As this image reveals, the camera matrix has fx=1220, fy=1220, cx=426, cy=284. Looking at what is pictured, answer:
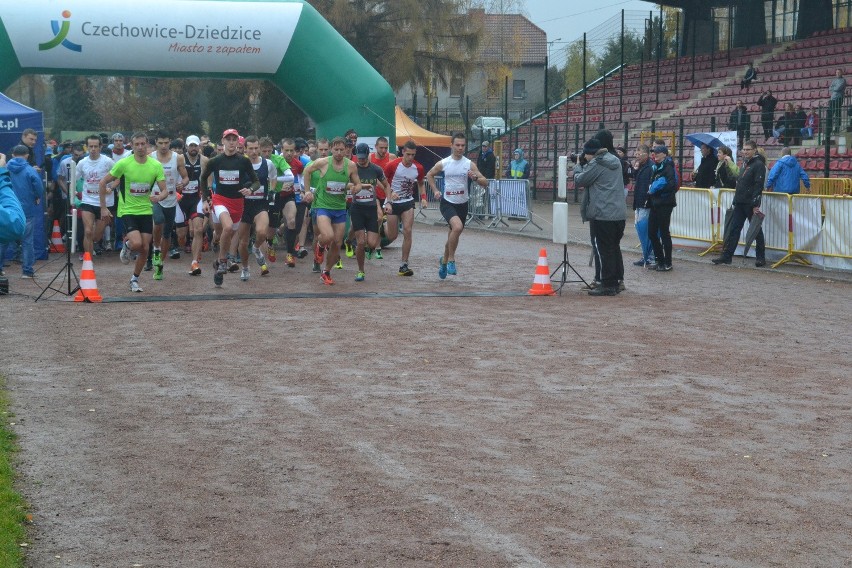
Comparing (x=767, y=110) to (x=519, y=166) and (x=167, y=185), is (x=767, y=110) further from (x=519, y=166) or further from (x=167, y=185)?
(x=167, y=185)

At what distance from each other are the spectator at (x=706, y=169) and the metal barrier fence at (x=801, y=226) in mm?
279

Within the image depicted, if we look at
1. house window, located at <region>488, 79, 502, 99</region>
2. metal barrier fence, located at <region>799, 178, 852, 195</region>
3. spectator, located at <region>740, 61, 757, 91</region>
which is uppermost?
house window, located at <region>488, 79, 502, 99</region>

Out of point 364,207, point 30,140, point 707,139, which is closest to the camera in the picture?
point 364,207

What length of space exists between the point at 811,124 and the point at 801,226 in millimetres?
10242

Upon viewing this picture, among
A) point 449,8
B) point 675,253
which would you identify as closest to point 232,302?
point 675,253

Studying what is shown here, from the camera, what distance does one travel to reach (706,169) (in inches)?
796

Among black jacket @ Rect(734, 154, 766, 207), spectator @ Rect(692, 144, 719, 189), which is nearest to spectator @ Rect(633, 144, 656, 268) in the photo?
black jacket @ Rect(734, 154, 766, 207)

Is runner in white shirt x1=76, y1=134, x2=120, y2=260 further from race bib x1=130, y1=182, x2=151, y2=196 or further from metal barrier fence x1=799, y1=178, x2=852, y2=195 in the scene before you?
metal barrier fence x1=799, y1=178, x2=852, y2=195

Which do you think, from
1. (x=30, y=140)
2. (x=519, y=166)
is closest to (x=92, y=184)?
(x=30, y=140)

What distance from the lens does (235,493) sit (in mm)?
6109

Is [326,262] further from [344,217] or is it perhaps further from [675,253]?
[675,253]

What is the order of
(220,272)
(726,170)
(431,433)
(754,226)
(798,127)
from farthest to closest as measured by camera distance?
1. (798,127)
2. (726,170)
3. (754,226)
4. (220,272)
5. (431,433)

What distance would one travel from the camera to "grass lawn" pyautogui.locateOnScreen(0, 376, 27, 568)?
5078mm

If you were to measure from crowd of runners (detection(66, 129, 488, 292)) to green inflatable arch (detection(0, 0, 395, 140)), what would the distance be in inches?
92.5
